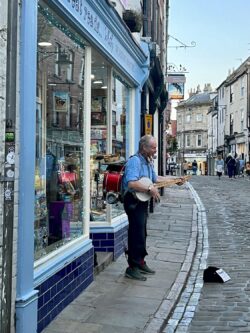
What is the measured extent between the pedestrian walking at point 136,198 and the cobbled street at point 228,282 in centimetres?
94

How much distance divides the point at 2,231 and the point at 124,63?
17.8ft

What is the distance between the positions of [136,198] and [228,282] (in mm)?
1739

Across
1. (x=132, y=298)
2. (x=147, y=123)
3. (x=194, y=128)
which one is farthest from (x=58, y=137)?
(x=194, y=128)

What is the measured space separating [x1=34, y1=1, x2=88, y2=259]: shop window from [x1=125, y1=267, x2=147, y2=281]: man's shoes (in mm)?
1021

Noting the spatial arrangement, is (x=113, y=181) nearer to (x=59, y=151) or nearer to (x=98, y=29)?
(x=59, y=151)

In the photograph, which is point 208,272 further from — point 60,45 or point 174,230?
point 174,230

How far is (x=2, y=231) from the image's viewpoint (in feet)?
12.4

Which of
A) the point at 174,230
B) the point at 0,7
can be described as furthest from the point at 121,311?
the point at 174,230

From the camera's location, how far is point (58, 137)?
5.86 meters

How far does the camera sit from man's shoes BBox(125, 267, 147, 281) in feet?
22.6

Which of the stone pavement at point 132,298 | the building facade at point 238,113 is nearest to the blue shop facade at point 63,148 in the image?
the stone pavement at point 132,298

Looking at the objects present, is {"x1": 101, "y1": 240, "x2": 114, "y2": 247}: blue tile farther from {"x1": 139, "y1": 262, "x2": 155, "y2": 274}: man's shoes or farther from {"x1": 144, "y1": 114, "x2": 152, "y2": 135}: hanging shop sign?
{"x1": 144, "y1": 114, "x2": 152, "y2": 135}: hanging shop sign

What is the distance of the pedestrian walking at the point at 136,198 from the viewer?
6.54 m

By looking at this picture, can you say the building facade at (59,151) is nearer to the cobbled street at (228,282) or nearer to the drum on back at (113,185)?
the drum on back at (113,185)
